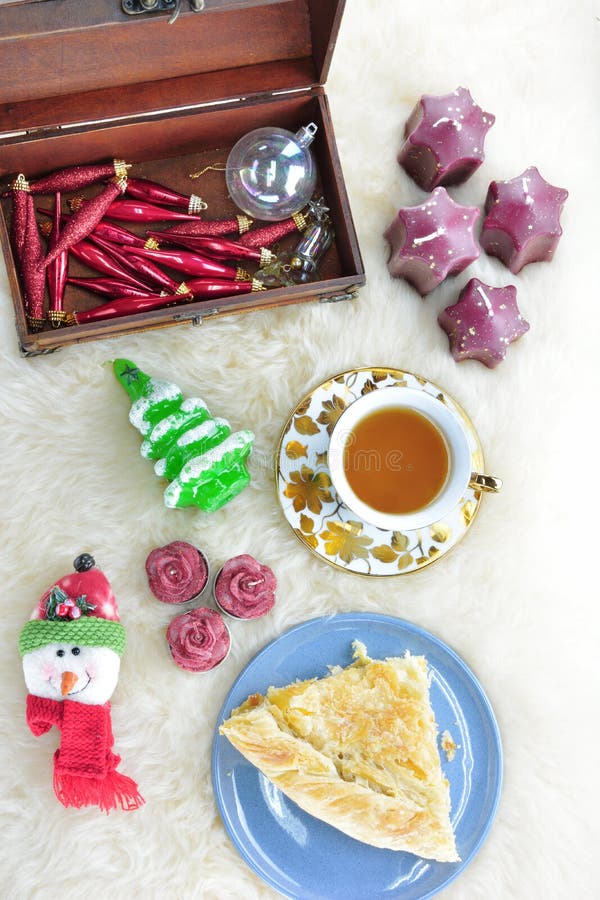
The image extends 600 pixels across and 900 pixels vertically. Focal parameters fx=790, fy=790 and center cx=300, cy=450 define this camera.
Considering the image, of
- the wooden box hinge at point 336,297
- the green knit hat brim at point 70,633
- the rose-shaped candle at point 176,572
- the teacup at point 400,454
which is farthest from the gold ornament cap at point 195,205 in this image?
the green knit hat brim at point 70,633

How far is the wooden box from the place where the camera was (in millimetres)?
993

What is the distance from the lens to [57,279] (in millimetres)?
1070

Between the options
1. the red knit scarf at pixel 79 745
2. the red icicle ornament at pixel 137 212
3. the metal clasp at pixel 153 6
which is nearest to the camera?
the metal clasp at pixel 153 6

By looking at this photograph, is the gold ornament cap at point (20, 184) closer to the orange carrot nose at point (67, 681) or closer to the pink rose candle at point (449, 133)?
the pink rose candle at point (449, 133)

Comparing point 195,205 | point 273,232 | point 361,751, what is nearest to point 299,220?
point 273,232

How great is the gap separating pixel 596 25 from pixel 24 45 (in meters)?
0.87

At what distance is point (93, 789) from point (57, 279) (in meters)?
0.67

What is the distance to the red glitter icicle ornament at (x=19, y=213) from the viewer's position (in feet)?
3.48

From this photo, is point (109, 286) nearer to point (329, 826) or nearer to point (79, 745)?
point (79, 745)

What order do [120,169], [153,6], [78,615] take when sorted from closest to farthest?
[153,6] < [78,615] < [120,169]

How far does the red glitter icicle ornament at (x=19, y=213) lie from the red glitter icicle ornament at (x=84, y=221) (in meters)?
0.04

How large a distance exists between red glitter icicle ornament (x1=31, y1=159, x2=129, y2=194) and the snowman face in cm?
62

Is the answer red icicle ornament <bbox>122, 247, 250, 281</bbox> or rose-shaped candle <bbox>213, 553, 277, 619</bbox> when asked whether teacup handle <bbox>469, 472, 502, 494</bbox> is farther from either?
red icicle ornament <bbox>122, 247, 250, 281</bbox>

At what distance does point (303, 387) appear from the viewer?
1.14 meters
